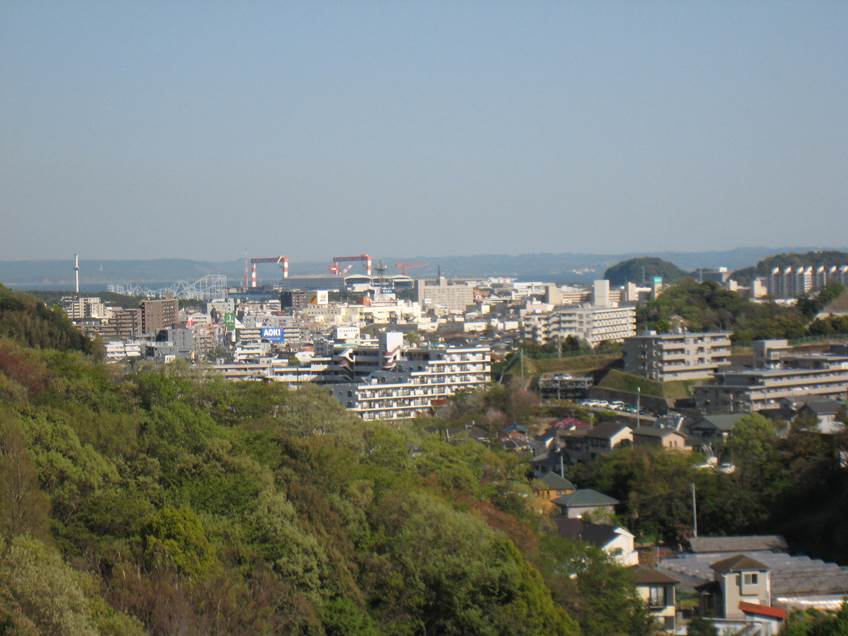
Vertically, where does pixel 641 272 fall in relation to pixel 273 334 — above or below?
above

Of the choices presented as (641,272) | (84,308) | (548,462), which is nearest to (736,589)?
(548,462)

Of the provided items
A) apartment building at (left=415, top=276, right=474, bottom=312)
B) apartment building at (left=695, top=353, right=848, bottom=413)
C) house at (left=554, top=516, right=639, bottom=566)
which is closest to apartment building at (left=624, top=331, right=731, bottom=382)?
apartment building at (left=695, top=353, right=848, bottom=413)

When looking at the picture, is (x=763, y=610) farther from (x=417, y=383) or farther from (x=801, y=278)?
(x=801, y=278)

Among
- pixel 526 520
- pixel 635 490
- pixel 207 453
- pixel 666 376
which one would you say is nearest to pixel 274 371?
pixel 666 376

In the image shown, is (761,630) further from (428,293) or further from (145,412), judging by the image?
(428,293)

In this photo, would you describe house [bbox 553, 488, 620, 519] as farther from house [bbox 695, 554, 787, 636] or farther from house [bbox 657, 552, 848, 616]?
house [bbox 695, 554, 787, 636]
